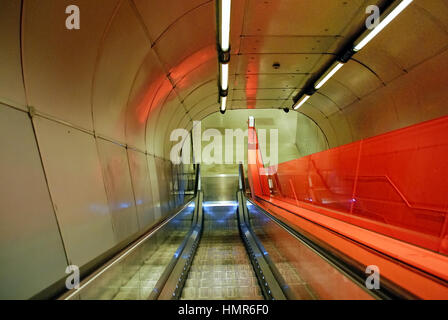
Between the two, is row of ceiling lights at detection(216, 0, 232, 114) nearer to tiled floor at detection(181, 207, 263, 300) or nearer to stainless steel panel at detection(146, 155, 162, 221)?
stainless steel panel at detection(146, 155, 162, 221)

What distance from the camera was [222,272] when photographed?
4207 millimetres

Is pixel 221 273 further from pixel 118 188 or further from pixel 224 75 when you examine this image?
pixel 224 75

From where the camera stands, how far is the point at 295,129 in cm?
1872

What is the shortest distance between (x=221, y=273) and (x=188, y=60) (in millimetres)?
4452

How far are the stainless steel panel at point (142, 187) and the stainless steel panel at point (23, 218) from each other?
2587 mm

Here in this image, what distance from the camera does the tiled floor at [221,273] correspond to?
3.43m

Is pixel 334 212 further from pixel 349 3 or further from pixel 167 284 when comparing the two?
pixel 349 3

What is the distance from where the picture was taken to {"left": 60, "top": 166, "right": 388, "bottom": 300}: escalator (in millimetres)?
1902

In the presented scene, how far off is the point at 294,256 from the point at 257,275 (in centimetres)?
129

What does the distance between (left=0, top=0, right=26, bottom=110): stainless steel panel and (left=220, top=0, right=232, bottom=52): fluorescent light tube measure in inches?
95.3

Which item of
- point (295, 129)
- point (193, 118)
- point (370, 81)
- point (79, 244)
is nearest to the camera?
point (79, 244)

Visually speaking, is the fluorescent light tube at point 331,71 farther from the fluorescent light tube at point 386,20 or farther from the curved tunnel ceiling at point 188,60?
the fluorescent light tube at point 386,20
